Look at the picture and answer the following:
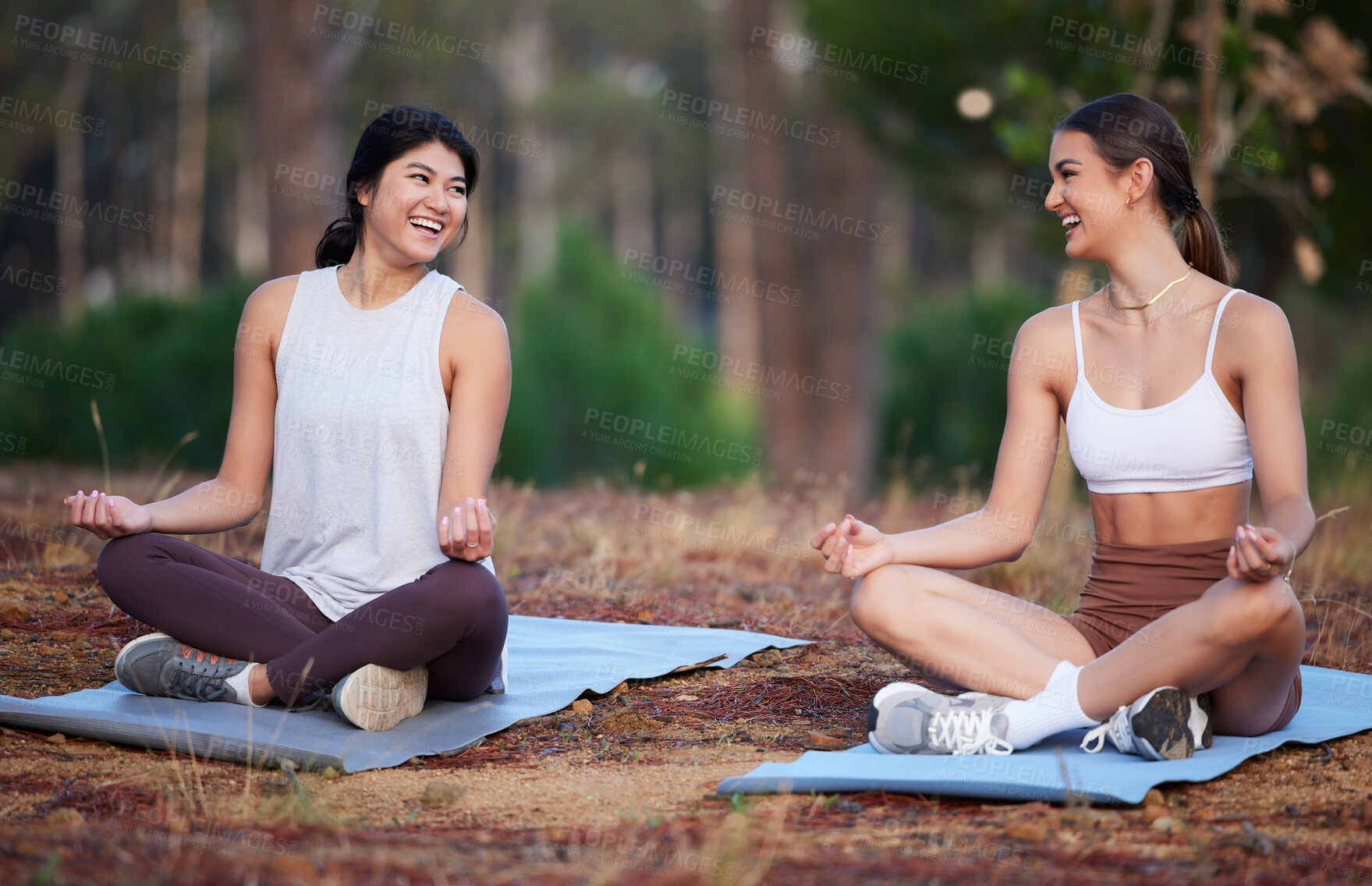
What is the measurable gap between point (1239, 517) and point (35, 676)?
2.95m

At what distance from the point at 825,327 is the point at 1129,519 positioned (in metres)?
8.21

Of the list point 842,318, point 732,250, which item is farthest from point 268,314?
point 732,250

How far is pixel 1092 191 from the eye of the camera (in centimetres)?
286

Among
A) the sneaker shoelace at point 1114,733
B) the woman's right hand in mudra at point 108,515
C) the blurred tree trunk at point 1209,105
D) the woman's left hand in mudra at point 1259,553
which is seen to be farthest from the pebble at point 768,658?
the blurred tree trunk at point 1209,105

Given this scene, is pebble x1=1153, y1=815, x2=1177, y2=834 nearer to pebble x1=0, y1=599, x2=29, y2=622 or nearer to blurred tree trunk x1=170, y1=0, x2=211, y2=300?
pebble x1=0, y1=599, x2=29, y2=622

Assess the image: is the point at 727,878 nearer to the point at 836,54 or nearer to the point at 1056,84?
the point at 1056,84

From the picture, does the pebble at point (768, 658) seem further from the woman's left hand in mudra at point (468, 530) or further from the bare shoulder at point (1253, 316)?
the bare shoulder at point (1253, 316)

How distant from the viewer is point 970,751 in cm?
262

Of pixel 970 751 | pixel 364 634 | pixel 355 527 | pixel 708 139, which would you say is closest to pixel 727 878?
pixel 970 751

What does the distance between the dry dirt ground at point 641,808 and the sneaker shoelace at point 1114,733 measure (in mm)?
135

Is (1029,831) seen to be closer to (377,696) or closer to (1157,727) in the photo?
(1157,727)

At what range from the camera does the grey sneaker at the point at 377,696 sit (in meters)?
2.74

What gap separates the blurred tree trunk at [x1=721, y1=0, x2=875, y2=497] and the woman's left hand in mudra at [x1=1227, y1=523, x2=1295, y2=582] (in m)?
8.20

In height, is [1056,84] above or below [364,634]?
above
